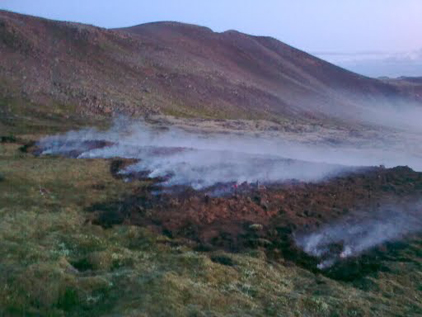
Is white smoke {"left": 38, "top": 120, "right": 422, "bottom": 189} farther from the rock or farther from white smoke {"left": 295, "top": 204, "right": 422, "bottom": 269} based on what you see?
white smoke {"left": 295, "top": 204, "right": 422, "bottom": 269}

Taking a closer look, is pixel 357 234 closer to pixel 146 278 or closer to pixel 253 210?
pixel 253 210

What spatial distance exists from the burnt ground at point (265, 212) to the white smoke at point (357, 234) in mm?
310

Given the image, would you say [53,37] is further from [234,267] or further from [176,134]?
[234,267]

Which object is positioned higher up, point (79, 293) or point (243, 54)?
point (243, 54)

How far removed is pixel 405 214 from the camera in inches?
756

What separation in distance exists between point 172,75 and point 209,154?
31.0m

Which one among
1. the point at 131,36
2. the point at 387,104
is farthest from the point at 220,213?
the point at 387,104

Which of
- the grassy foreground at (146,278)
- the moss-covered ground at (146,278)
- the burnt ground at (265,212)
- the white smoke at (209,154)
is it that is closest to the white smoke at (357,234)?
the burnt ground at (265,212)

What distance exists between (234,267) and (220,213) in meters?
4.56

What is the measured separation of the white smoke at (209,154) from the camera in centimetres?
2294

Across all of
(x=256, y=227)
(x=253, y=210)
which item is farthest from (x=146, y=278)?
(x=253, y=210)

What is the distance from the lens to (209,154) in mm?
26609

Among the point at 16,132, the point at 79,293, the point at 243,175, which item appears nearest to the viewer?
the point at 79,293

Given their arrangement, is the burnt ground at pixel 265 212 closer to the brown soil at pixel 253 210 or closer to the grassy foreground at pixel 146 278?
the brown soil at pixel 253 210
